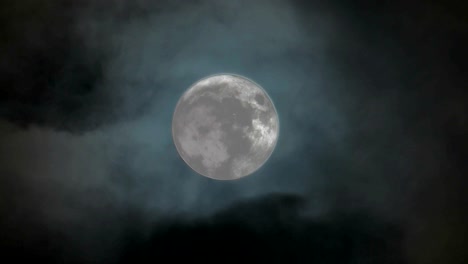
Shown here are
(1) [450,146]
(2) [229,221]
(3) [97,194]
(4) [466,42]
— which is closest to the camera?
(4) [466,42]

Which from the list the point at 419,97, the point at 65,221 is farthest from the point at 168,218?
the point at 419,97

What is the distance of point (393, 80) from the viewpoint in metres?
12.9

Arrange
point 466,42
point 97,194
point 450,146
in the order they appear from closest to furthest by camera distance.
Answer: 1. point 466,42
2. point 450,146
3. point 97,194

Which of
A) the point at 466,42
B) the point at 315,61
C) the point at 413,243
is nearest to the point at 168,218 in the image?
the point at 315,61

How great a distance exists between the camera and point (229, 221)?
1516 cm

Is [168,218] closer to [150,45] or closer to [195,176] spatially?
[195,176]

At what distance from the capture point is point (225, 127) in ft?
42.0

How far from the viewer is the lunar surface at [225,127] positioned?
12.9 m

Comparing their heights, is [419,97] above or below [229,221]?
above

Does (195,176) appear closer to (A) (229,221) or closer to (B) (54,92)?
(A) (229,221)

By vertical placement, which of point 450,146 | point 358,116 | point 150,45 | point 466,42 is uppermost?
point 150,45

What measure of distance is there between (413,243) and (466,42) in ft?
24.7

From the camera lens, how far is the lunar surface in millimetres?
12930

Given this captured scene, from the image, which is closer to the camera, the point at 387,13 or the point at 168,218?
the point at 387,13
